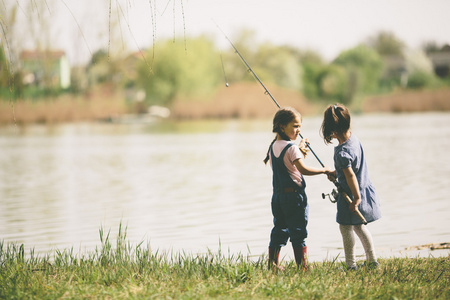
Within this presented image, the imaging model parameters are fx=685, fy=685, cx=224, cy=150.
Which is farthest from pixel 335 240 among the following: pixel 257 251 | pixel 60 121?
pixel 60 121

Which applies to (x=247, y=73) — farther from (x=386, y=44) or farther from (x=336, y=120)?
(x=336, y=120)

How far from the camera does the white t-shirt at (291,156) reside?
15.5ft

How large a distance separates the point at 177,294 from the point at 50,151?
18.2 m

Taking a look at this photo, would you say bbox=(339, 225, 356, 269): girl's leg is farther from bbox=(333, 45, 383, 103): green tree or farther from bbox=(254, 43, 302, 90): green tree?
bbox=(254, 43, 302, 90): green tree

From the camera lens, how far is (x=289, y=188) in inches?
187

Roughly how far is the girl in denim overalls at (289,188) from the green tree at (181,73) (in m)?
49.2

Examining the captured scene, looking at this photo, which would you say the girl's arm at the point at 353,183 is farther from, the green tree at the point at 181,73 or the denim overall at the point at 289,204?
the green tree at the point at 181,73

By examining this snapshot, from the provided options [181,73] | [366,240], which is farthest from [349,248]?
[181,73]

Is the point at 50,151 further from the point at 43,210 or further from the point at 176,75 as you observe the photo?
the point at 176,75

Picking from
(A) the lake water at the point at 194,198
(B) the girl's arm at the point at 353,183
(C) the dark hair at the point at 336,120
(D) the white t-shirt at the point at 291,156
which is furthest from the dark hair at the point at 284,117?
(A) the lake water at the point at 194,198

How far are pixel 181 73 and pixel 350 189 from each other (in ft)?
165

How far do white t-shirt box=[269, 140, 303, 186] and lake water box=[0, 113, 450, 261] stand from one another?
3.48ft

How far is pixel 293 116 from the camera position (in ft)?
15.7

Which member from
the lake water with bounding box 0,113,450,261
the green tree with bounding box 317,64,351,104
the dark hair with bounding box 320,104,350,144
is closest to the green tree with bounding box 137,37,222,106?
the green tree with bounding box 317,64,351,104
